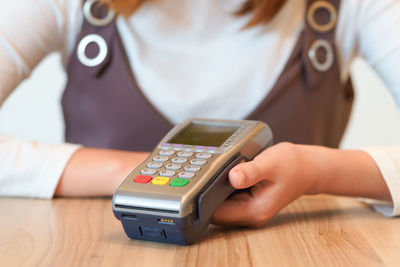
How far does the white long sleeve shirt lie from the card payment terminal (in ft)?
0.87

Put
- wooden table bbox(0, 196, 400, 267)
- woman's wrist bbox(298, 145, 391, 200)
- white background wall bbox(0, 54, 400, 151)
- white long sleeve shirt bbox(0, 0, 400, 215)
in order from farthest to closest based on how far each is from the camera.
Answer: white background wall bbox(0, 54, 400, 151) → white long sleeve shirt bbox(0, 0, 400, 215) → woman's wrist bbox(298, 145, 391, 200) → wooden table bbox(0, 196, 400, 267)

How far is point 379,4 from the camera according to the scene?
70cm

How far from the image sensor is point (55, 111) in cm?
128

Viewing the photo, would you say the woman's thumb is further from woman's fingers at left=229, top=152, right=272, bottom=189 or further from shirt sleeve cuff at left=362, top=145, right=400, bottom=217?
shirt sleeve cuff at left=362, top=145, right=400, bottom=217

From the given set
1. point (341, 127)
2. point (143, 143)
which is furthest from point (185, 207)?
point (341, 127)

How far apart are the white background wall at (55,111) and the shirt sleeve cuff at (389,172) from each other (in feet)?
2.57

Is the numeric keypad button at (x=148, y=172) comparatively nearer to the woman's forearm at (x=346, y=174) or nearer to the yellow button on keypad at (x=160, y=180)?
the yellow button on keypad at (x=160, y=180)

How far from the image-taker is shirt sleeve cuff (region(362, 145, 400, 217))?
480mm

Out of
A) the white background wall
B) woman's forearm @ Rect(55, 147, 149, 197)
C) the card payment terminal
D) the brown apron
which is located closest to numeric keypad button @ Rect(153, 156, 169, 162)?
the card payment terminal

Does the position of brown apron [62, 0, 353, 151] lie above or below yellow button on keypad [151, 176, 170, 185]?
below

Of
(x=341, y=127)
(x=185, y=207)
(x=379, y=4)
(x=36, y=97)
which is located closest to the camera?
(x=185, y=207)

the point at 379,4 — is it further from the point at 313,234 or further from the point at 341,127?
the point at 313,234

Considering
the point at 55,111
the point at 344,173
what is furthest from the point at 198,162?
the point at 55,111

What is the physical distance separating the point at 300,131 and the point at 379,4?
0.19m
